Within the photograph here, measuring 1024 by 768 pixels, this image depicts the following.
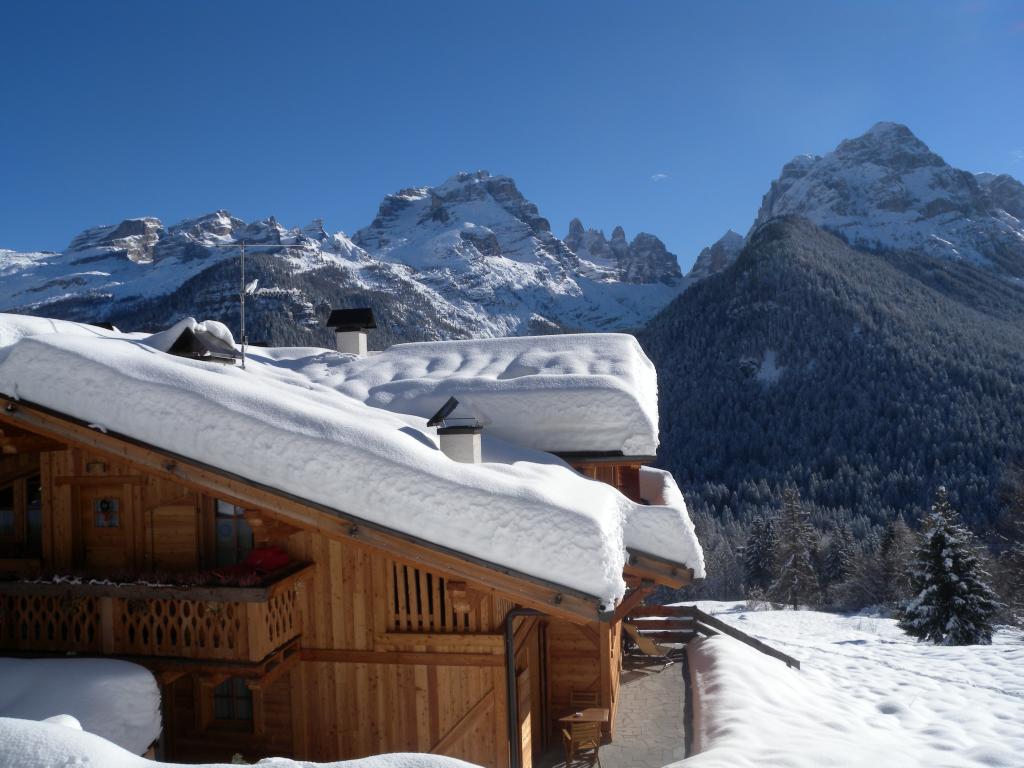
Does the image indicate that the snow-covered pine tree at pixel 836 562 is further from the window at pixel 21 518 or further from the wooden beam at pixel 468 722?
the window at pixel 21 518

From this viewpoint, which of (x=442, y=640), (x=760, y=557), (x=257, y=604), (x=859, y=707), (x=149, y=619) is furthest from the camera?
(x=760, y=557)

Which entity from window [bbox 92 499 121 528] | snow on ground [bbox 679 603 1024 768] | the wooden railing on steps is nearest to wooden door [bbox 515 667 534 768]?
snow on ground [bbox 679 603 1024 768]

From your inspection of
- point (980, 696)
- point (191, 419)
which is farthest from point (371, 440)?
point (980, 696)

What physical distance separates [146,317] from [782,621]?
13924 cm

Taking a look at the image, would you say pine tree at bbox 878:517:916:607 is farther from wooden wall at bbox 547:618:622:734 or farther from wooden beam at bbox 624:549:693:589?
wooden beam at bbox 624:549:693:589

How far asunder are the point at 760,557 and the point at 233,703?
57.8 m

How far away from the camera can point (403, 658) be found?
749cm

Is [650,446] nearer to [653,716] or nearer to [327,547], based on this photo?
[653,716]

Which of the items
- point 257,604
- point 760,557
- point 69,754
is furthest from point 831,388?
point 69,754

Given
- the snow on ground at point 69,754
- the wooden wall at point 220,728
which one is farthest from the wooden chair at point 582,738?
the snow on ground at point 69,754

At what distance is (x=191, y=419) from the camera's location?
22.0 ft

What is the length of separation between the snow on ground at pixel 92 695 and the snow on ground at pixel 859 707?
16.0 ft

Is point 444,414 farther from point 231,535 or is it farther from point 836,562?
point 836,562

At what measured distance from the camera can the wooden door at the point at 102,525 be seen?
790 centimetres
